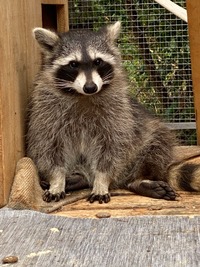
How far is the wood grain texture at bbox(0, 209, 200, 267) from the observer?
259 cm

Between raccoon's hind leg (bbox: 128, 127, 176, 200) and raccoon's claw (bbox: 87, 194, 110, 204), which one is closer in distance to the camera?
raccoon's claw (bbox: 87, 194, 110, 204)

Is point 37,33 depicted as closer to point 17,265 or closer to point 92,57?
point 92,57

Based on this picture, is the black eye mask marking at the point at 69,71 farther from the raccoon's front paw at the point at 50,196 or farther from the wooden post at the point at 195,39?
the wooden post at the point at 195,39

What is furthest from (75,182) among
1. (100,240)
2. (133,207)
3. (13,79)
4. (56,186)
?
(100,240)

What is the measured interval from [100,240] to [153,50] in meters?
3.40

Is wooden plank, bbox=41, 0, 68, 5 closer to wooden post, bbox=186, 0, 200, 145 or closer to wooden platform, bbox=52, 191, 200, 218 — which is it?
wooden post, bbox=186, 0, 200, 145

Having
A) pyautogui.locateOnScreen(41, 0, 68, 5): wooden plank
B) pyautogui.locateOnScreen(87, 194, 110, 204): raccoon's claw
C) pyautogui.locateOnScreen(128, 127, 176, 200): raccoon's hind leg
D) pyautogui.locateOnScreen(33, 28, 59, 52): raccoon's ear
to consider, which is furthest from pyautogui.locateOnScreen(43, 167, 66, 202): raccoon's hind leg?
pyautogui.locateOnScreen(41, 0, 68, 5): wooden plank

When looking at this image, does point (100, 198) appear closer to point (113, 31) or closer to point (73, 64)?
point (73, 64)

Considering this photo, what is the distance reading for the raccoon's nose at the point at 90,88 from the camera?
11.6 feet

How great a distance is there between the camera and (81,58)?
12.0ft

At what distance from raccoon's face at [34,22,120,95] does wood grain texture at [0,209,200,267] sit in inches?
29.0

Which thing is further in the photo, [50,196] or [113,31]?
[113,31]

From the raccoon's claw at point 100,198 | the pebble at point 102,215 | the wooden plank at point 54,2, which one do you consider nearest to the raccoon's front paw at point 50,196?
the raccoon's claw at point 100,198

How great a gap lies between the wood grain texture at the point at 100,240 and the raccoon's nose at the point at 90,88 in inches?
26.0
